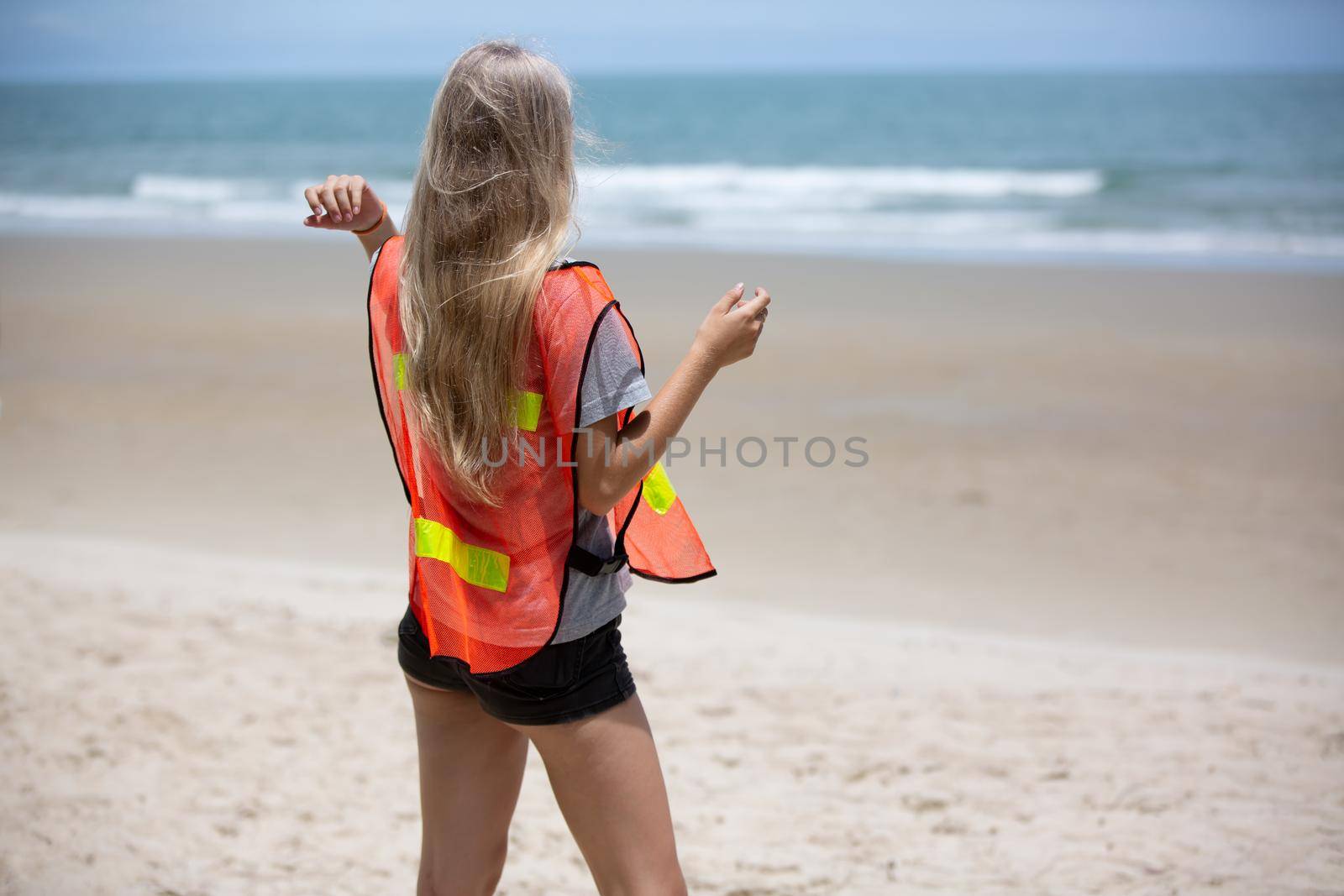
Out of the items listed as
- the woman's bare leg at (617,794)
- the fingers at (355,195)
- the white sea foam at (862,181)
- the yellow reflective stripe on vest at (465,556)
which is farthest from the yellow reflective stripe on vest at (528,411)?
the white sea foam at (862,181)

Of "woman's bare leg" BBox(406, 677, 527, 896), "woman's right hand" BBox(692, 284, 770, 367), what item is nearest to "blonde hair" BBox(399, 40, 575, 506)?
"woman's right hand" BBox(692, 284, 770, 367)

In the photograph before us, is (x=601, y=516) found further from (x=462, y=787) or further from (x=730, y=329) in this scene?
(x=462, y=787)

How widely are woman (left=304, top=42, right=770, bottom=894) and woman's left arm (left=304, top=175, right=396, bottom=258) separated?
0.20m

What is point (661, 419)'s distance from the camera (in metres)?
1.54

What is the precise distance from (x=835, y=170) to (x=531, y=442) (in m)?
25.5

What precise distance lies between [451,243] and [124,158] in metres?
31.7

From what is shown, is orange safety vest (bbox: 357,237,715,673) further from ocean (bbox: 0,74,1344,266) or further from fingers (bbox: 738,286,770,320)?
ocean (bbox: 0,74,1344,266)

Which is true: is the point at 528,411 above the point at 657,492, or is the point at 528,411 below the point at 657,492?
above

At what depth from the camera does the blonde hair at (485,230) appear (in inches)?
58.4

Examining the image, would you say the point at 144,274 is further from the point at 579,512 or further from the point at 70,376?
the point at 579,512

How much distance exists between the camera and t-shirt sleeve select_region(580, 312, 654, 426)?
147 centimetres

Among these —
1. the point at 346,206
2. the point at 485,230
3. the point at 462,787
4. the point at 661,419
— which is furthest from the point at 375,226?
the point at 462,787

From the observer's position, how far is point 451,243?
1.53 meters

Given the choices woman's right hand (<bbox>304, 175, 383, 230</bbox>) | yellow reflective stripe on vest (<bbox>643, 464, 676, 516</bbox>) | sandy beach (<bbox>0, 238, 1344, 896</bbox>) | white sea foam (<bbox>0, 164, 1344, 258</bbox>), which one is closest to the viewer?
yellow reflective stripe on vest (<bbox>643, 464, 676, 516</bbox>)
